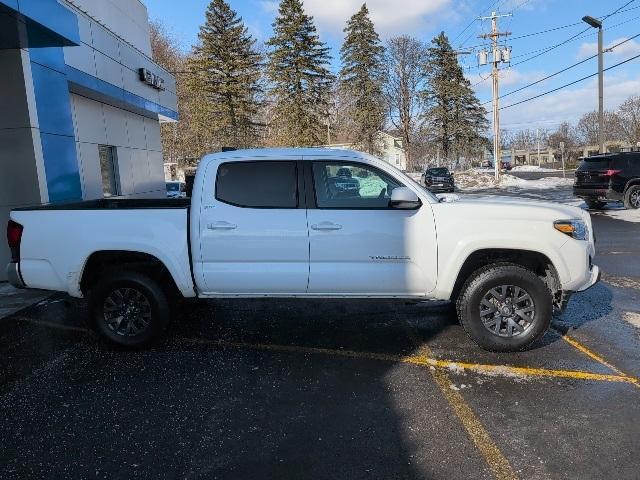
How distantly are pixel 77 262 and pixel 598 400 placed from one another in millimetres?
4841

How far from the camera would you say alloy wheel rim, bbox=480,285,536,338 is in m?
4.59

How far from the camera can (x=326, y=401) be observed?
3873mm

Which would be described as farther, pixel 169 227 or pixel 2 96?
pixel 2 96

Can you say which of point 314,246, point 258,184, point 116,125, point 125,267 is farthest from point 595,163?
point 125,267

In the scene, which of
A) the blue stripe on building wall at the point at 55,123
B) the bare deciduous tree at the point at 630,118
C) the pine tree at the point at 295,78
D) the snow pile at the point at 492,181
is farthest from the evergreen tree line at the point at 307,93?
the blue stripe on building wall at the point at 55,123

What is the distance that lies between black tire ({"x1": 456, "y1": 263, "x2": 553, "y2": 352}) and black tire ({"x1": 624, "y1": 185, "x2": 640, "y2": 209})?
13.6 metres

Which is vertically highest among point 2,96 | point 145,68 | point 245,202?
point 145,68

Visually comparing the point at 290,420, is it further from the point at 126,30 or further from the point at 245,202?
the point at 126,30

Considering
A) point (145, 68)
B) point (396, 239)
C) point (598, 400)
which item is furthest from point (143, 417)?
point (145, 68)

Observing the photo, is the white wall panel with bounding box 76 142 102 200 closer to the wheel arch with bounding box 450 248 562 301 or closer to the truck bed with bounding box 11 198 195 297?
the truck bed with bounding box 11 198 195 297

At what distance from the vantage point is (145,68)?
53.9ft

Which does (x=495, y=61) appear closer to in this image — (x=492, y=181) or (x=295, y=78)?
(x=492, y=181)

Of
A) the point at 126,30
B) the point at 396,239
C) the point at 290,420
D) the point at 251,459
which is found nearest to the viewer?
the point at 251,459

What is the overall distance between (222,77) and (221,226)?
45.1 m
